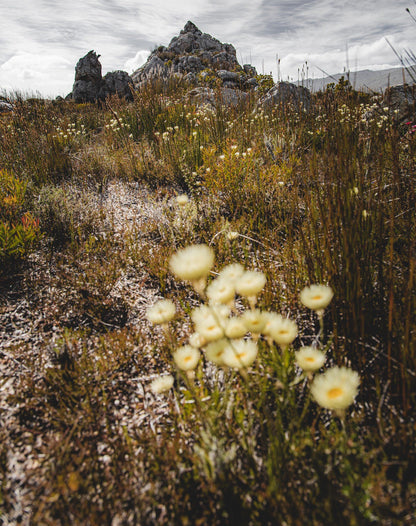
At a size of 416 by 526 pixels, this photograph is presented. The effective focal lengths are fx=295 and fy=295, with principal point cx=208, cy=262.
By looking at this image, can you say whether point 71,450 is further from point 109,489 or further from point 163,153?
point 163,153

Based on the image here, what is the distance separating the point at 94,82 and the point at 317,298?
20246mm

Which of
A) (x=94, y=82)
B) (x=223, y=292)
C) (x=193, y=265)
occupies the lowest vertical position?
(x=223, y=292)

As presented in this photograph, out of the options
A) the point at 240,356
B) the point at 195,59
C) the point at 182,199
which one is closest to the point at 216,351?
the point at 240,356

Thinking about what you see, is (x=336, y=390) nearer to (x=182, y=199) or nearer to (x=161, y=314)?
(x=161, y=314)

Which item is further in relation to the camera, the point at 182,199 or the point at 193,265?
the point at 182,199

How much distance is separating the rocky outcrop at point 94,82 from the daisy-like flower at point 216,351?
1785 centimetres

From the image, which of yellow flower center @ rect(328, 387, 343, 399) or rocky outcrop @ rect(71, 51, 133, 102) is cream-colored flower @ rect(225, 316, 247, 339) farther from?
rocky outcrop @ rect(71, 51, 133, 102)

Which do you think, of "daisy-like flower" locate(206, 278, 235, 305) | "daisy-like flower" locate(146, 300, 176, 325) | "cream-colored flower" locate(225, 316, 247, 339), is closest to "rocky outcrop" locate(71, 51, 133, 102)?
"daisy-like flower" locate(146, 300, 176, 325)

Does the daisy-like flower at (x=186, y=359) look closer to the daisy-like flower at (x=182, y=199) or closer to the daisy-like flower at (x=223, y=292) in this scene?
the daisy-like flower at (x=223, y=292)

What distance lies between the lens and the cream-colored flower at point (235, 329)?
2.82ft

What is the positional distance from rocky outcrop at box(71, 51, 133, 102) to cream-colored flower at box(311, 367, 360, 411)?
709 inches

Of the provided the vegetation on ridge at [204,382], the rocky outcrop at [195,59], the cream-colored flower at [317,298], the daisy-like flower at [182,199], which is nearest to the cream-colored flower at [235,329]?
the vegetation on ridge at [204,382]

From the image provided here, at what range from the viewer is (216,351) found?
34.6 inches

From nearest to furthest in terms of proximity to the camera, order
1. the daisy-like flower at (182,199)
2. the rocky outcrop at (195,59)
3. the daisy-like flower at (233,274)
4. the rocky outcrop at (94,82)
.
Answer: the daisy-like flower at (233,274) < the daisy-like flower at (182,199) < the rocky outcrop at (195,59) < the rocky outcrop at (94,82)
